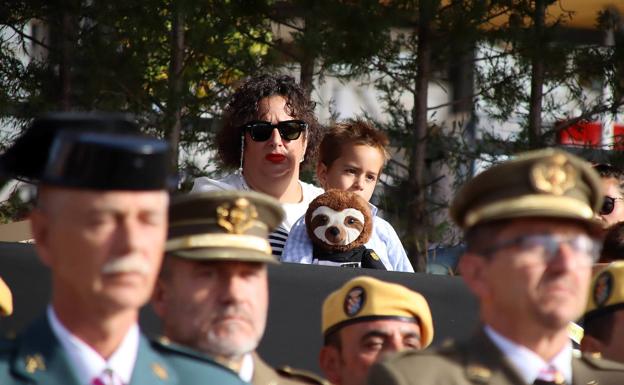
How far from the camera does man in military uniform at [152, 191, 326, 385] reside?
341cm

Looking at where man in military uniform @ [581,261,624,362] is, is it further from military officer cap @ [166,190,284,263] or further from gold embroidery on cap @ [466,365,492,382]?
military officer cap @ [166,190,284,263]

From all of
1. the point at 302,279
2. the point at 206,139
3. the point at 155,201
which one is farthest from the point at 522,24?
the point at 155,201

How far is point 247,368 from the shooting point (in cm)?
368

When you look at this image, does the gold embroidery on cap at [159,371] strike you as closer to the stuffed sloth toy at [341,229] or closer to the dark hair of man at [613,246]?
the stuffed sloth toy at [341,229]

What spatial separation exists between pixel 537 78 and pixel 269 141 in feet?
7.83

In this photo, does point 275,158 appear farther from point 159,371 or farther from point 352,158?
point 159,371

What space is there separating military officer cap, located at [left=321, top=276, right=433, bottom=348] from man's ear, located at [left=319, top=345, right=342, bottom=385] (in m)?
0.06

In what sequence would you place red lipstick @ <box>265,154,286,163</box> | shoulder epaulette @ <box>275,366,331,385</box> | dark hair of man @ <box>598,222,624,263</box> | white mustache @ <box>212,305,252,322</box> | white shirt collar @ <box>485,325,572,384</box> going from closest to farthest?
1. white shirt collar @ <box>485,325,572,384</box>
2. white mustache @ <box>212,305,252,322</box>
3. shoulder epaulette @ <box>275,366,331,385</box>
4. dark hair of man @ <box>598,222,624,263</box>
5. red lipstick @ <box>265,154,286,163</box>

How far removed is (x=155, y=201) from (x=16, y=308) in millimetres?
2958

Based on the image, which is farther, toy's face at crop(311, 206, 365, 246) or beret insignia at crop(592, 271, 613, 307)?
toy's face at crop(311, 206, 365, 246)

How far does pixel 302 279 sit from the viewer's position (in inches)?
216

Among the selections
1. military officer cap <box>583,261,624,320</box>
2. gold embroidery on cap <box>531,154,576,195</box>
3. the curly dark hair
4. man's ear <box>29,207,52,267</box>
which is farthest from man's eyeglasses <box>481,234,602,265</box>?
the curly dark hair

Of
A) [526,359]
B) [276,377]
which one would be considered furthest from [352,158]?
[526,359]

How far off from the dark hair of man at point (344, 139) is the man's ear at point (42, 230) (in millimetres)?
3814
